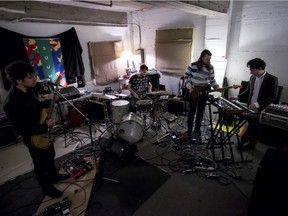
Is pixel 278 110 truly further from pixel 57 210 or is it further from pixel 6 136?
pixel 6 136

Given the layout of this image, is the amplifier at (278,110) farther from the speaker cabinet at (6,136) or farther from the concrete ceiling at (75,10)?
the speaker cabinet at (6,136)

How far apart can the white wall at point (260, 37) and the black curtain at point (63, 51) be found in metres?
3.66

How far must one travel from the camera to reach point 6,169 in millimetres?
2826

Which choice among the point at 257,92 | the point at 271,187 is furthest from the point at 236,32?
the point at 271,187

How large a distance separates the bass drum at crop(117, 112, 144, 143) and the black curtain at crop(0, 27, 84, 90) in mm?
2218

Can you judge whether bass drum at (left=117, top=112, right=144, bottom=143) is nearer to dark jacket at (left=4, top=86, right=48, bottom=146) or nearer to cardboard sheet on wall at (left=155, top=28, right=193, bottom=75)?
dark jacket at (left=4, top=86, right=48, bottom=146)

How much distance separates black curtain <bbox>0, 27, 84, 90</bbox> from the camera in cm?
342

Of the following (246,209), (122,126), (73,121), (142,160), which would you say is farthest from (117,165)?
(73,121)

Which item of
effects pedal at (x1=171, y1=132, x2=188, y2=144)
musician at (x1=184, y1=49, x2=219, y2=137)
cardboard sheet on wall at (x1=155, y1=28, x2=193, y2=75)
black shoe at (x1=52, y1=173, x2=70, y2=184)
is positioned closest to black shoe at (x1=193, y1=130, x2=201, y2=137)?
effects pedal at (x1=171, y1=132, x2=188, y2=144)

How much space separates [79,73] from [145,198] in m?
3.65

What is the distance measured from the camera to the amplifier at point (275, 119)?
6.66 feet

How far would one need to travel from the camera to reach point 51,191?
2137 millimetres

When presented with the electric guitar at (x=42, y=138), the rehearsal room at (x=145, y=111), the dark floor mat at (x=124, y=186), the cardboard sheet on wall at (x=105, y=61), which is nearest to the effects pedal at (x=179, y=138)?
the rehearsal room at (x=145, y=111)

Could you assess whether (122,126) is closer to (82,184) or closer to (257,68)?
(82,184)
